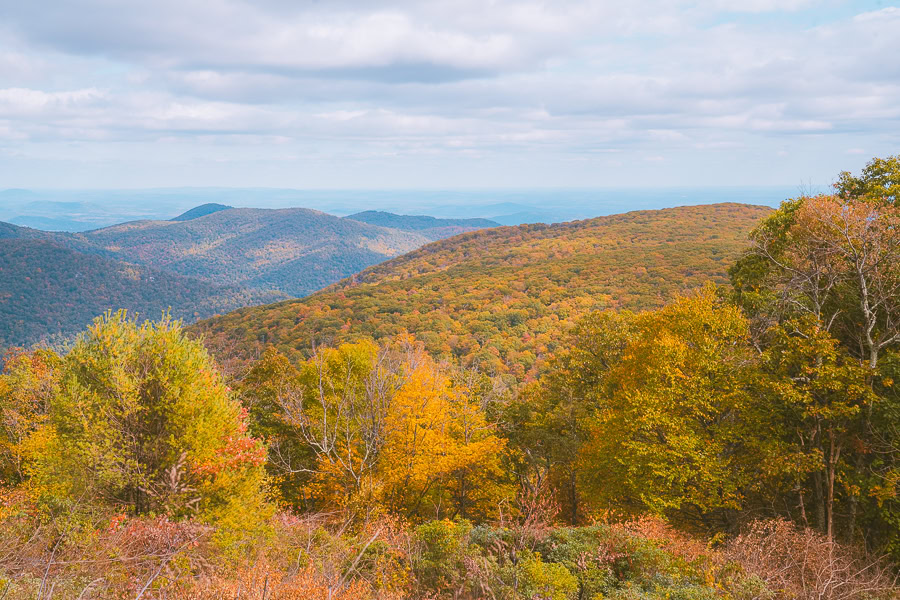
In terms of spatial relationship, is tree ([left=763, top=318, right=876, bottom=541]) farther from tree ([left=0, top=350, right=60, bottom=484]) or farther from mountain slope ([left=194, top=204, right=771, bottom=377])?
mountain slope ([left=194, top=204, right=771, bottom=377])

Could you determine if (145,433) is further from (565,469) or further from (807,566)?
(807,566)

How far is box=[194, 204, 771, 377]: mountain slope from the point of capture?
79.1 metres

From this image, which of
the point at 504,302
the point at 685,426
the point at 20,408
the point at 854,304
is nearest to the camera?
the point at 854,304

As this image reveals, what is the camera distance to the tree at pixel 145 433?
14055mm

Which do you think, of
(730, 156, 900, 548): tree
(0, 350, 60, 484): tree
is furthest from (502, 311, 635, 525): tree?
(0, 350, 60, 484): tree

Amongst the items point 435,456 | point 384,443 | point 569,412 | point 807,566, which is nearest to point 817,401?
point 807,566

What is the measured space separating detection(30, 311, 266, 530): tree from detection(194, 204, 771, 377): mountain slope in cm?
4479

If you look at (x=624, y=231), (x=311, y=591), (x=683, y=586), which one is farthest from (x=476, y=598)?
(x=624, y=231)

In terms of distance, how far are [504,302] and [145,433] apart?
91476 mm

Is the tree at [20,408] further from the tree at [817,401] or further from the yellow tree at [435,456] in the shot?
the tree at [817,401]

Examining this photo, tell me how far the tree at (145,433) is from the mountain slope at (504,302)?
1763 inches

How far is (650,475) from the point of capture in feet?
57.0

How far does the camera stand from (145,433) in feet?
49.6

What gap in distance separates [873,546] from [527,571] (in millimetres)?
11649
